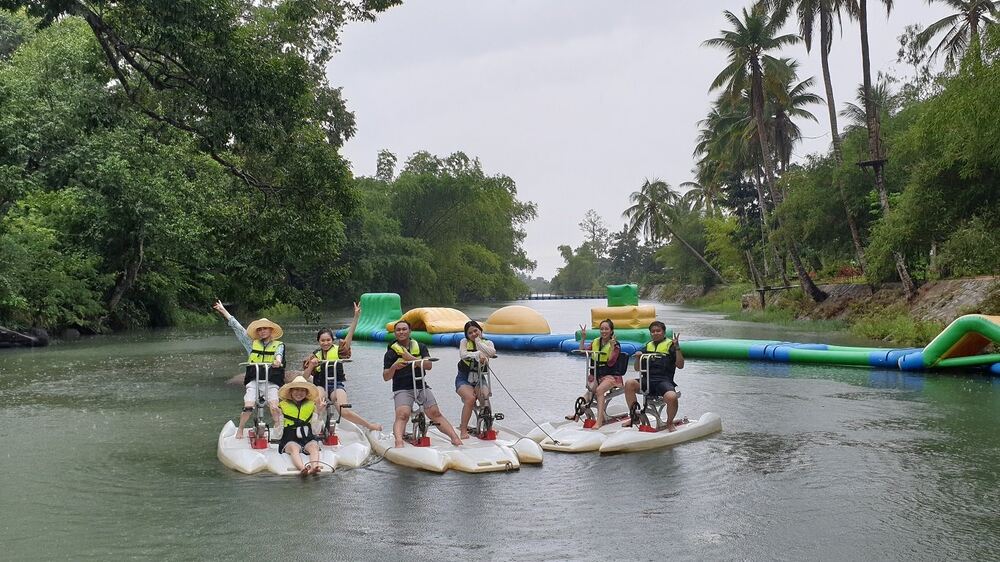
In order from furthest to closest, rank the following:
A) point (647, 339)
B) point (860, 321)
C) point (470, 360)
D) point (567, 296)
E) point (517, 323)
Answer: point (567, 296), point (860, 321), point (517, 323), point (647, 339), point (470, 360)

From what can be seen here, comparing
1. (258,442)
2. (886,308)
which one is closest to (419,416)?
(258,442)

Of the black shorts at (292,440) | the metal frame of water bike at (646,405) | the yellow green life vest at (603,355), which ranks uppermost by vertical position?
the yellow green life vest at (603,355)

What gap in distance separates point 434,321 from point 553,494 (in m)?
18.5

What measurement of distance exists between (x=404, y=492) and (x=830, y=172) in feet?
90.3

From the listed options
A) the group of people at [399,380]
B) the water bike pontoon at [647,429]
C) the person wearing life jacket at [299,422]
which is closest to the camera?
the person wearing life jacket at [299,422]

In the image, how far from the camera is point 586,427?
10.1 meters

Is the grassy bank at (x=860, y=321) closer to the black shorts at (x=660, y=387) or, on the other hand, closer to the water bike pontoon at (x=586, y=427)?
the water bike pontoon at (x=586, y=427)

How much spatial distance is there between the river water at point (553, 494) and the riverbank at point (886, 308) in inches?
364

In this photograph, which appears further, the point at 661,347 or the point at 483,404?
the point at 661,347

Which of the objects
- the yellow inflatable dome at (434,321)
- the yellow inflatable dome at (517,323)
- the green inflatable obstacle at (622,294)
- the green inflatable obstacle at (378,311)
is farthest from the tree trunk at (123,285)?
the green inflatable obstacle at (622,294)

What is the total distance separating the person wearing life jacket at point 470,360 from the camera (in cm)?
915

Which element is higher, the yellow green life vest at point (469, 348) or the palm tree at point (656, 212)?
the palm tree at point (656, 212)

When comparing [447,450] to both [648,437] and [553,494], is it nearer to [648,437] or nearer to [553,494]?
[553,494]

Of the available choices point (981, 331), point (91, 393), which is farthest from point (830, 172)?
point (91, 393)
